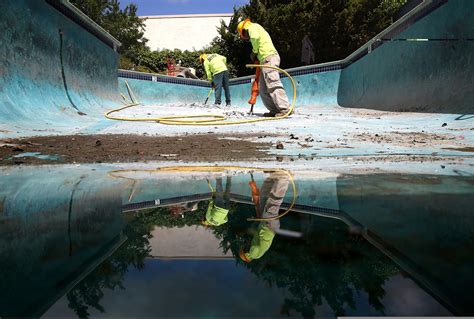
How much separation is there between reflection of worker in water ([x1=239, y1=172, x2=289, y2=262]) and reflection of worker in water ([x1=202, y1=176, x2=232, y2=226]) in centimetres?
16

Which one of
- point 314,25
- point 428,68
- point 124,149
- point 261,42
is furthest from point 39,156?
point 314,25

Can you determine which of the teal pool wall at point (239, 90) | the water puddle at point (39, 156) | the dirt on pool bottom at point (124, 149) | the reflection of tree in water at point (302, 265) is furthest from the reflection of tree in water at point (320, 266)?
the teal pool wall at point (239, 90)

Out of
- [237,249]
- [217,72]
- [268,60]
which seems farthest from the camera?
[217,72]

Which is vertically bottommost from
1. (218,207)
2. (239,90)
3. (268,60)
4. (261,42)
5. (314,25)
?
(218,207)

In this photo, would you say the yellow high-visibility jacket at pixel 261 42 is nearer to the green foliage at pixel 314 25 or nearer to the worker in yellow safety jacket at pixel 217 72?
the worker in yellow safety jacket at pixel 217 72

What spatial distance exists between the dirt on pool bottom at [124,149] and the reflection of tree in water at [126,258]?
168 cm

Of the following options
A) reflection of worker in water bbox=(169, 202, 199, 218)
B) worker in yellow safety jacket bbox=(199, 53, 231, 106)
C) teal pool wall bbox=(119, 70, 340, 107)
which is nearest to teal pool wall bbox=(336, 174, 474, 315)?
reflection of worker in water bbox=(169, 202, 199, 218)

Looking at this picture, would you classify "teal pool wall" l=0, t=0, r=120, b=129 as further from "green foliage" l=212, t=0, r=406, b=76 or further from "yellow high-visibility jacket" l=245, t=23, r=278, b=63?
"green foliage" l=212, t=0, r=406, b=76

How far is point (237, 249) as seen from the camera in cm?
128

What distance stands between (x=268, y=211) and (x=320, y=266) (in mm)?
647

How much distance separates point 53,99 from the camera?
6539mm

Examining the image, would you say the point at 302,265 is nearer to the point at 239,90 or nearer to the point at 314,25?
the point at 239,90

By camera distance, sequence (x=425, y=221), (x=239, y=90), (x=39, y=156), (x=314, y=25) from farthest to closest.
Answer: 1. (x=314, y=25)
2. (x=239, y=90)
3. (x=39, y=156)
4. (x=425, y=221)

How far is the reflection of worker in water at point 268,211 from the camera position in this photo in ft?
4.10
